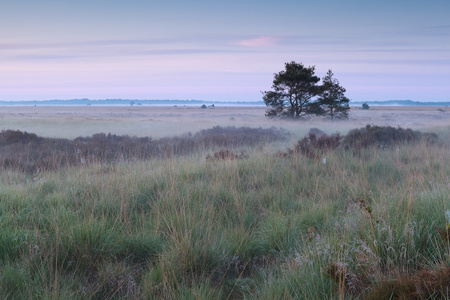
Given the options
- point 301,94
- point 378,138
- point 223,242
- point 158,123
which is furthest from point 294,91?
point 223,242

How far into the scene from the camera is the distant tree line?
29.4 meters

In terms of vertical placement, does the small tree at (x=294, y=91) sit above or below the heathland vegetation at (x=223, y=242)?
above

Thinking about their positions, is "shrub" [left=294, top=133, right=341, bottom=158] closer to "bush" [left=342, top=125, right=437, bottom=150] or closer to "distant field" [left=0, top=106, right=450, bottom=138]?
"bush" [left=342, top=125, right=437, bottom=150]

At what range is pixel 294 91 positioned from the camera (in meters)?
30.0

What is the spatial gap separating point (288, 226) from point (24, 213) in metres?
3.16

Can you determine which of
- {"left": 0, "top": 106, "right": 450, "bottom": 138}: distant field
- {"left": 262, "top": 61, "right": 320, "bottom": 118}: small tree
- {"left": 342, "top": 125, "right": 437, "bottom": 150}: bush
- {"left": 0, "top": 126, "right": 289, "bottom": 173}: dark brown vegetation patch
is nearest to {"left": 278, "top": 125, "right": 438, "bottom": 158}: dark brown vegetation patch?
{"left": 342, "top": 125, "right": 437, "bottom": 150}: bush

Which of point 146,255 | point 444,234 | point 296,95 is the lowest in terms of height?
point 146,255

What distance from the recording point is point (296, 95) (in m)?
30.3

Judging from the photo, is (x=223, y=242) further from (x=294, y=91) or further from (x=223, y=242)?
(x=294, y=91)

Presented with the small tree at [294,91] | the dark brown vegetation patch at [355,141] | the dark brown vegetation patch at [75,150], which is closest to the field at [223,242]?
the dark brown vegetation patch at [355,141]

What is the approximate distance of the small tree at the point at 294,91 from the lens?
29.3 metres

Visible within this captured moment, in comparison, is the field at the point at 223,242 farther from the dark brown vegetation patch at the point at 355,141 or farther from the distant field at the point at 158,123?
the distant field at the point at 158,123

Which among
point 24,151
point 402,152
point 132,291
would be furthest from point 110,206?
point 24,151

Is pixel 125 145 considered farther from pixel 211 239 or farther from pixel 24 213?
pixel 211 239
